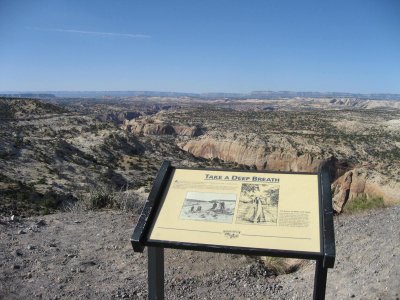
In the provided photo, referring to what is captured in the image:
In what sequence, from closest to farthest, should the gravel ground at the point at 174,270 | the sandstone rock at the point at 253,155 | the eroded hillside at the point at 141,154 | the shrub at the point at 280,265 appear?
the gravel ground at the point at 174,270
the shrub at the point at 280,265
the eroded hillside at the point at 141,154
the sandstone rock at the point at 253,155

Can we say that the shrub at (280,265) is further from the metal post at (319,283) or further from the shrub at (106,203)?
the shrub at (106,203)

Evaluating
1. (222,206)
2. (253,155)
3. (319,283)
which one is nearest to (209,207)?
(222,206)

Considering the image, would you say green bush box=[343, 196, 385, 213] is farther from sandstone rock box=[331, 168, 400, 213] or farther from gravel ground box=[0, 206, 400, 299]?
sandstone rock box=[331, 168, 400, 213]

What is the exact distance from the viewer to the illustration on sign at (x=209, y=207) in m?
4.95

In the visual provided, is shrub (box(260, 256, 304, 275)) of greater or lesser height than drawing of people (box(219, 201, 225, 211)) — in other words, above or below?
below

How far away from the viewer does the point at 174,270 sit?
26.5ft

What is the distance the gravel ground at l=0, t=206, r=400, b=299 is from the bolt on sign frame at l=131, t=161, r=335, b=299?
2.46m

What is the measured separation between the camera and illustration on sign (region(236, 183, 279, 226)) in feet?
15.8

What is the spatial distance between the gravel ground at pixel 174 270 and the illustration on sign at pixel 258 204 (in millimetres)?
2806

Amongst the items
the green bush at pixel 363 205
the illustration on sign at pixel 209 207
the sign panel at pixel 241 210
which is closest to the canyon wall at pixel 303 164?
the green bush at pixel 363 205

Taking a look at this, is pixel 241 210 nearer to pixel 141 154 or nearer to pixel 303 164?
pixel 141 154

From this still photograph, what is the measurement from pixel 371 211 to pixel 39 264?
8504 millimetres

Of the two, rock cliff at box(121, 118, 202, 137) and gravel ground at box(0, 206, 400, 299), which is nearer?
gravel ground at box(0, 206, 400, 299)

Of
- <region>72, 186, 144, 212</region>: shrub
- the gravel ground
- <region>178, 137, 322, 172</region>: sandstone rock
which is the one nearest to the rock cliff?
<region>178, 137, 322, 172</region>: sandstone rock
